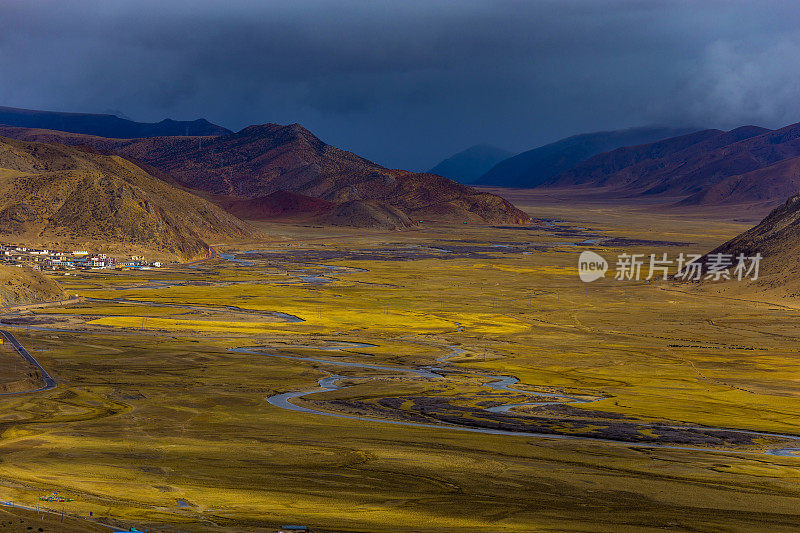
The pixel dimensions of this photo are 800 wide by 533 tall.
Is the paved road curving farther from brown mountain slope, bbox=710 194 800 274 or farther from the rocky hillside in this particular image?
brown mountain slope, bbox=710 194 800 274

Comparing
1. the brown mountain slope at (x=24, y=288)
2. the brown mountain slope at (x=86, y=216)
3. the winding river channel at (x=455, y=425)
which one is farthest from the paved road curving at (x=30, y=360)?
the brown mountain slope at (x=86, y=216)

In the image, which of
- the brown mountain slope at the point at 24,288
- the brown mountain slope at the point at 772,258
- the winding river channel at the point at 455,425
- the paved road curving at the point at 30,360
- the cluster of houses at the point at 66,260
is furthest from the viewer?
the cluster of houses at the point at 66,260

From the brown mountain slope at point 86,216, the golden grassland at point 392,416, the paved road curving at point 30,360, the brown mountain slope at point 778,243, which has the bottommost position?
the paved road curving at point 30,360

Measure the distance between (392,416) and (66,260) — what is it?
110 meters

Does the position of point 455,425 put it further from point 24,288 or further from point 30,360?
point 24,288

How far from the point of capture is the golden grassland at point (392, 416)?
35.8 meters

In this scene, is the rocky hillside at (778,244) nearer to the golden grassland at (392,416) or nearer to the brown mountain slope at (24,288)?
the golden grassland at (392,416)

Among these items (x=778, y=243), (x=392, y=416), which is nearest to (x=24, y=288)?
(x=392, y=416)

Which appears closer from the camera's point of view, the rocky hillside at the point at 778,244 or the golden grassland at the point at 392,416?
the golden grassland at the point at 392,416

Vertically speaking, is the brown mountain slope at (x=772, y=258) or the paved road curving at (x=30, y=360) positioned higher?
the brown mountain slope at (x=772, y=258)

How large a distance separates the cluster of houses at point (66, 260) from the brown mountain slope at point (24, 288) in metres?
30.6

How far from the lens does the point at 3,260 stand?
135125 millimetres

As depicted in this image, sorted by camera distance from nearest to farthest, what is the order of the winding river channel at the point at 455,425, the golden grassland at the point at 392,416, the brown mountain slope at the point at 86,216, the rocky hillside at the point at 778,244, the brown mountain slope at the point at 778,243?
the golden grassland at the point at 392,416, the winding river channel at the point at 455,425, the rocky hillside at the point at 778,244, the brown mountain slope at the point at 778,243, the brown mountain slope at the point at 86,216

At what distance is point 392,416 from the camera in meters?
53.2
